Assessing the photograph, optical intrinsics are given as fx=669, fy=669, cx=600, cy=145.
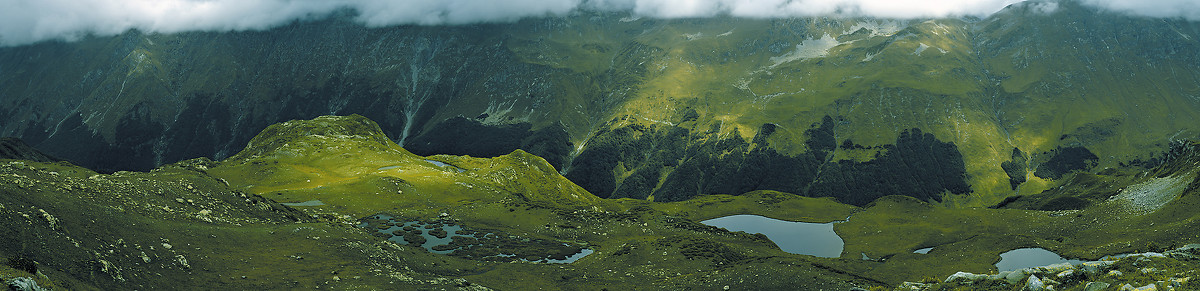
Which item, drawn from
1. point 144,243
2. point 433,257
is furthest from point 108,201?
point 433,257

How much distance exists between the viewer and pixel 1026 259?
103 meters

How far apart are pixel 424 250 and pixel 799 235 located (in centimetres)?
11580

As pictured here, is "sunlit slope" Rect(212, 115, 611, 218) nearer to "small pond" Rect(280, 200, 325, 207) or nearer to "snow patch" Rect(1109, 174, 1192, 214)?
"small pond" Rect(280, 200, 325, 207)

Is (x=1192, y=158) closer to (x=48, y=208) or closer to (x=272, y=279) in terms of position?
(x=272, y=279)

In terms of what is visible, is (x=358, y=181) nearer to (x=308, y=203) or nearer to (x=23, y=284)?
(x=308, y=203)

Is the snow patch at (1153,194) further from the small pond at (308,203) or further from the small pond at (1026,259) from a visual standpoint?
the small pond at (308,203)

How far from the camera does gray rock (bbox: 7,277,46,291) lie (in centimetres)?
3462

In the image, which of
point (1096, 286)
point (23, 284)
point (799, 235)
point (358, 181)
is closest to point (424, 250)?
point (358, 181)

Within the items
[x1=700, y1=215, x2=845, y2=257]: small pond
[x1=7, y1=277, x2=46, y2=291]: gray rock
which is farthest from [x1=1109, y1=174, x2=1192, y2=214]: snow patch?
[x1=7, y1=277, x2=46, y2=291]: gray rock

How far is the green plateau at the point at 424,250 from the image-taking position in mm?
47562

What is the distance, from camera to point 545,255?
339ft

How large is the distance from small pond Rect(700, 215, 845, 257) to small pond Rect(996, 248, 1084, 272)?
47672mm

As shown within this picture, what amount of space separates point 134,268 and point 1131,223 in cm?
14123

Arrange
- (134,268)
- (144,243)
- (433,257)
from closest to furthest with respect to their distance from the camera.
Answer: (134,268) < (144,243) < (433,257)
